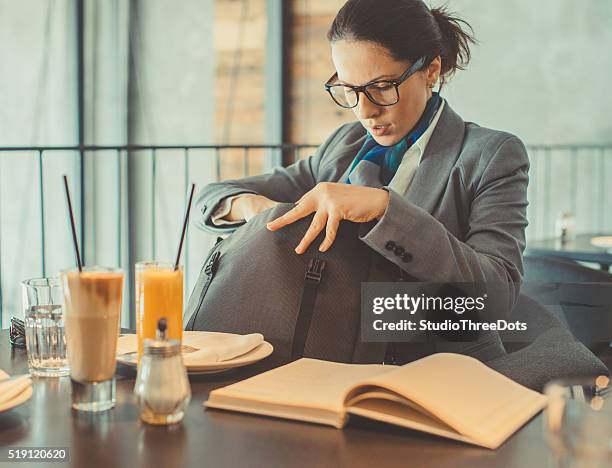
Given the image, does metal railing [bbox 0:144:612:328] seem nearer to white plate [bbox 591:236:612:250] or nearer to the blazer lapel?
white plate [bbox 591:236:612:250]

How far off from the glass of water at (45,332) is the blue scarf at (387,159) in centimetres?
79

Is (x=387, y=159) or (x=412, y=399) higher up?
(x=387, y=159)

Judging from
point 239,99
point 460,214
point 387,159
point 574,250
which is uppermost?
point 239,99

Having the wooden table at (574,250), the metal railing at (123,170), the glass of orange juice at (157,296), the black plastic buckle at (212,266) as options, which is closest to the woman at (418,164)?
the black plastic buckle at (212,266)

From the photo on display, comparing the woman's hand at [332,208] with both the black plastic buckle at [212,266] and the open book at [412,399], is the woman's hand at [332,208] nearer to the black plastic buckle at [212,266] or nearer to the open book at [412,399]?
the black plastic buckle at [212,266]

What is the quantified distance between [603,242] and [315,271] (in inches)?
78.9

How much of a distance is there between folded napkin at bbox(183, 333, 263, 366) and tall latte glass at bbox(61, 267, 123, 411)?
0.56ft

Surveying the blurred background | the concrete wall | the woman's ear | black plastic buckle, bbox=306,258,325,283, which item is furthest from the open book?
the concrete wall

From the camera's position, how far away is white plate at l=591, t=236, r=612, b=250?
9.48 ft

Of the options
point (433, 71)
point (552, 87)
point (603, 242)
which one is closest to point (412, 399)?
point (433, 71)

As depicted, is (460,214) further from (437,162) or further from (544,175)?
(544,175)

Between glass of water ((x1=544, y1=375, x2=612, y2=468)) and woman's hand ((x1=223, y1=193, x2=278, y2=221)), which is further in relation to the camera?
woman's hand ((x1=223, y1=193, x2=278, y2=221))

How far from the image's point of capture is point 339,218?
1.29 m

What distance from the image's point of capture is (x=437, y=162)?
5.57ft
